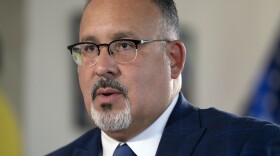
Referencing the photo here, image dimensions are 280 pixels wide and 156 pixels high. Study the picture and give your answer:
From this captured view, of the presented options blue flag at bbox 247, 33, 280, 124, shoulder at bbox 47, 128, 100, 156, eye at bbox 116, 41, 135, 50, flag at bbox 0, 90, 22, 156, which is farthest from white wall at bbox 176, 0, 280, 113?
eye at bbox 116, 41, 135, 50

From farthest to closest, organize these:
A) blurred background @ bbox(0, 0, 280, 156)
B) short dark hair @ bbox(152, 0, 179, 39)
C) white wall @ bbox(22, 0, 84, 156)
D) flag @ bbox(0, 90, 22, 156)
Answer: white wall @ bbox(22, 0, 84, 156) → blurred background @ bbox(0, 0, 280, 156) → flag @ bbox(0, 90, 22, 156) → short dark hair @ bbox(152, 0, 179, 39)

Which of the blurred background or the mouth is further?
the blurred background

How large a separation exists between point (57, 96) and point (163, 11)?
3.59m

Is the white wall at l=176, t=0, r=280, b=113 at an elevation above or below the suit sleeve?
below

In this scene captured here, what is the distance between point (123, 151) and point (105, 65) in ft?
1.06

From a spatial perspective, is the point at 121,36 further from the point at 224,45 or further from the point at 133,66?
the point at 224,45

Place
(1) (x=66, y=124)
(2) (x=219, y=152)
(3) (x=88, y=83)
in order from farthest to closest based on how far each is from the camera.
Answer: (1) (x=66, y=124), (3) (x=88, y=83), (2) (x=219, y=152)

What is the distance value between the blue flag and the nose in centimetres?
334

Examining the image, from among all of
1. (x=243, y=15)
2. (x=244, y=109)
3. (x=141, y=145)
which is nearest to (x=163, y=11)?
(x=141, y=145)

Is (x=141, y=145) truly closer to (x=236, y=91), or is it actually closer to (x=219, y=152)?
(x=219, y=152)

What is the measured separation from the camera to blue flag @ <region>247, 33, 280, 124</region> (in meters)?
5.08

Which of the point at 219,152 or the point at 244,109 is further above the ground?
the point at 219,152

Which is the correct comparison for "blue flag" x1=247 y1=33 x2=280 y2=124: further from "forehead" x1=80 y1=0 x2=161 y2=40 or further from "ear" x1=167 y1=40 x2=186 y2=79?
"forehead" x1=80 y1=0 x2=161 y2=40

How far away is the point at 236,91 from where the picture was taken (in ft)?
20.0
